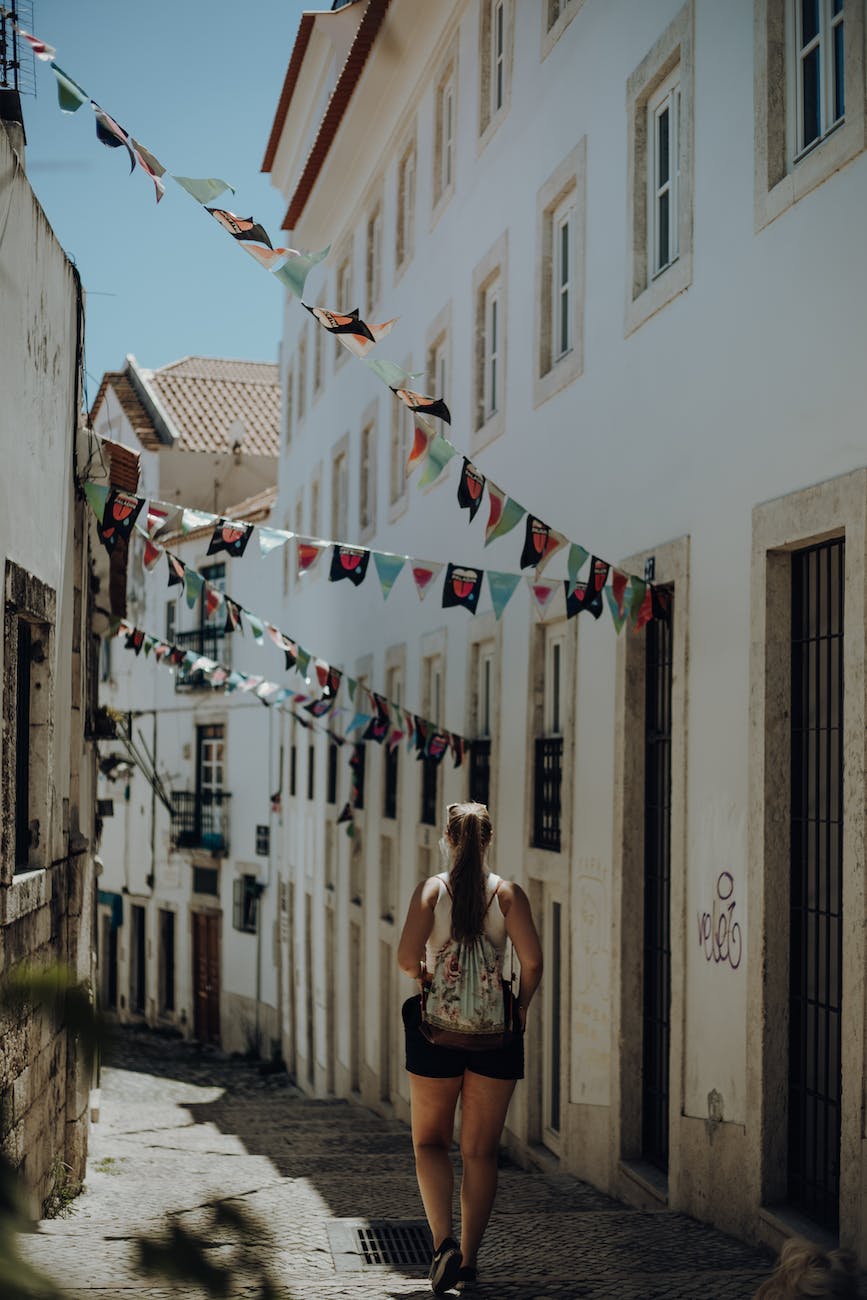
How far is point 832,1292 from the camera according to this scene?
2350mm

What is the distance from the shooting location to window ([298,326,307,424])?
1029 inches

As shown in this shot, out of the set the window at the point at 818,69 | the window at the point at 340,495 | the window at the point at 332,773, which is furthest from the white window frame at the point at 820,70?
the window at the point at 332,773

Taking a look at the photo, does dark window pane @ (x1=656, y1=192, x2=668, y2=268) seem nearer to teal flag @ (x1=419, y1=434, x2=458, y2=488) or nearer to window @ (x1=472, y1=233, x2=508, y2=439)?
teal flag @ (x1=419, y1=434, x2=458, y2=488)

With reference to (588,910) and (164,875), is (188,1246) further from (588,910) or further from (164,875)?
(164,875)

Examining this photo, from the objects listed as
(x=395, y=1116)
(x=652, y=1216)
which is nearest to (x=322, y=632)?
(x=395, y=1116)

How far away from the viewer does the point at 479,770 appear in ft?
42.8

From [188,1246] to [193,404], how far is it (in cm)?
3730

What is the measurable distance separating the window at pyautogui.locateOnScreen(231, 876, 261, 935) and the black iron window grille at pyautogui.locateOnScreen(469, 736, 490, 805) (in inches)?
666

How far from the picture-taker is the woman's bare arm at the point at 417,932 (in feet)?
17.7

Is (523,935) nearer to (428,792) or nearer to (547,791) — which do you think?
(547,791)

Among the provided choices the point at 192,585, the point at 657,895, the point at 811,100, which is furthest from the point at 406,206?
the point at 811,100

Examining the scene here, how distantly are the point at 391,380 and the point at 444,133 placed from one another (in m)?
9.45

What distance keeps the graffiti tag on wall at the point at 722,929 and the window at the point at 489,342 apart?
5957mm

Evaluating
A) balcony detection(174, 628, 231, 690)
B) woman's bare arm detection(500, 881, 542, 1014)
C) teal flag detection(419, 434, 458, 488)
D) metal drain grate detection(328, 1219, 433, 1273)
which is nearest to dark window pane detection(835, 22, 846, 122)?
teal flag detection(419, 434, 458, 488)
